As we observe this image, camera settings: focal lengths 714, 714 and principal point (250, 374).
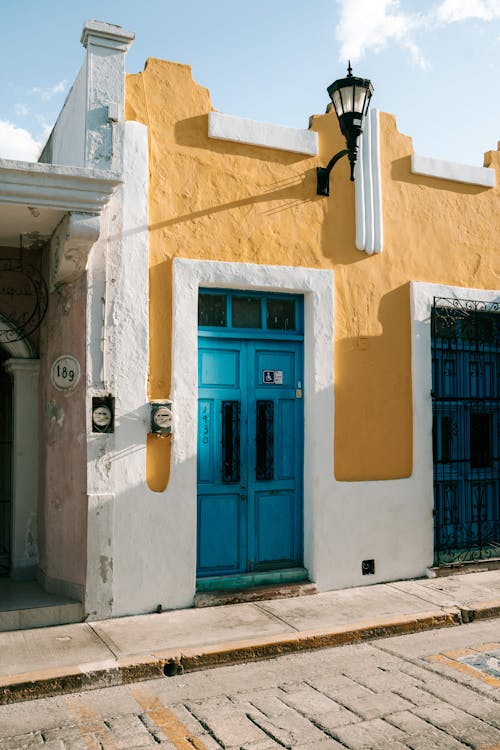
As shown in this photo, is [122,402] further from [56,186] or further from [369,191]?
[369,191]

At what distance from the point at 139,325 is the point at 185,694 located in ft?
9.89

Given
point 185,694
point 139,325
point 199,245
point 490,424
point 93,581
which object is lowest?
point 185,694

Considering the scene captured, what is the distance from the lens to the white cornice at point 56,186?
5.28 m

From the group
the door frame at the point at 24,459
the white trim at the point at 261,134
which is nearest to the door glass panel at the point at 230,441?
the door frame at the point at 24,459

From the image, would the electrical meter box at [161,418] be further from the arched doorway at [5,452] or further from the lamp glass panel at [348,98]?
the lamp glass panel at [348,98]

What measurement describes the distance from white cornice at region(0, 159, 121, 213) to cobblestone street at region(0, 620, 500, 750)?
3532mm

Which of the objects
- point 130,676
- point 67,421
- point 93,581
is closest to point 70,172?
point 67,421

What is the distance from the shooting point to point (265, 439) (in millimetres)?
6945

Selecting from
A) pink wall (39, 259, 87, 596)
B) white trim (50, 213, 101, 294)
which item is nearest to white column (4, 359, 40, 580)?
pink wall (39, 259, 87, 596)

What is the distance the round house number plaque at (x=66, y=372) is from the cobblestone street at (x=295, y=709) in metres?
2.54

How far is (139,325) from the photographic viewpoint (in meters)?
6.24

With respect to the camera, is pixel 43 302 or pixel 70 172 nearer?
pixel 70 172

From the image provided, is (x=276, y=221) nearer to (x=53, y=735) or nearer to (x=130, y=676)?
(x=130, y=676)

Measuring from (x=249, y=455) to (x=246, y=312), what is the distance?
1.38 m
